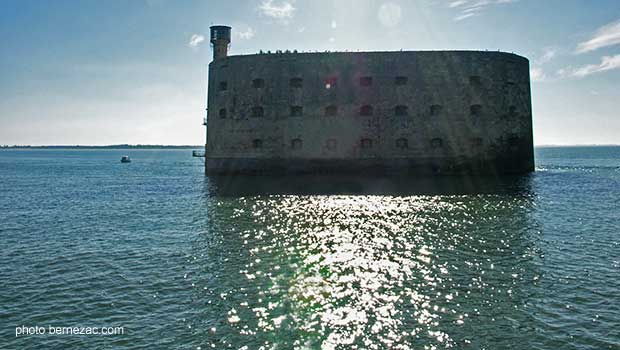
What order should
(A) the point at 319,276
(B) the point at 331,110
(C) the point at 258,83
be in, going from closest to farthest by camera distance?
(A) the point at 319,276
(B) the point at 331,110
(C) the point at 258,83

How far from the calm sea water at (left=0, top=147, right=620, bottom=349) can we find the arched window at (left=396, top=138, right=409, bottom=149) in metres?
11.2

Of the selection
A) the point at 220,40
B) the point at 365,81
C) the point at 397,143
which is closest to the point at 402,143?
the point at 397,143

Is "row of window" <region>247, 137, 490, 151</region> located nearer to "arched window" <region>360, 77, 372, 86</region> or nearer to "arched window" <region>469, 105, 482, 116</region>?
"arched window" <region>469, 105, 482, 116</region>

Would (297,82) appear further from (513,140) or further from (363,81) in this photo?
(513,140)

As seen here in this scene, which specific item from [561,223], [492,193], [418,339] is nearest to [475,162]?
[492,193]

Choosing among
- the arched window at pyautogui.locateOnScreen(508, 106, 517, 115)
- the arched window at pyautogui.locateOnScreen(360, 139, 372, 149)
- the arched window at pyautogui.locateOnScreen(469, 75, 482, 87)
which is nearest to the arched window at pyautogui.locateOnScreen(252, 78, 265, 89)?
the arched window at pyautogui.locateOnScreen(360, 139, 372, 149)

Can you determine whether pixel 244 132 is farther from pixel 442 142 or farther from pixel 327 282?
pixel 327 282

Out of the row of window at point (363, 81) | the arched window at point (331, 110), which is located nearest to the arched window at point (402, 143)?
the row of window at point (363, 81)

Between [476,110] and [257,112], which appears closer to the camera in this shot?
[476,110]

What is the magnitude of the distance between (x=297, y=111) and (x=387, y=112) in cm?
580

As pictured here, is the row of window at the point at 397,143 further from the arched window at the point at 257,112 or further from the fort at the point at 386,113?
the arched window at the point at 257,112

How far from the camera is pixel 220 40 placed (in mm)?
31781

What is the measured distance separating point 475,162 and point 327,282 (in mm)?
22349

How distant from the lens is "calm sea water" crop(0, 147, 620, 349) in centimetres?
592
